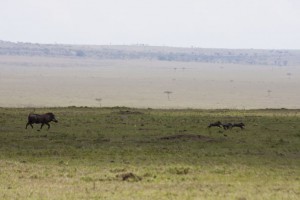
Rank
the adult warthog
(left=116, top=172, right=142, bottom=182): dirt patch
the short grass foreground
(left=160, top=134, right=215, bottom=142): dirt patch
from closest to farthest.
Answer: the short grass foreground → (left=116, top=172, right=142, bottom=182): dirt patch → (left=160, top=134, right=215, bottom=142): dirt patch → the adult warthog

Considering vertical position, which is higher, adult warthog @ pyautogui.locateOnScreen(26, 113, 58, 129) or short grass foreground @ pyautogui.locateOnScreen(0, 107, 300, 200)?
adult warthog @ pyautogui.locateOnScreen(26, 113, 58, 129)

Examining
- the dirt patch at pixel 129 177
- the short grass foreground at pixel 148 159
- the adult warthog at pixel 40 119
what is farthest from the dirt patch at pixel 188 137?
the dirt patch at pixel 129 177

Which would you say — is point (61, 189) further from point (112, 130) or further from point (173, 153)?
point (112, 130)

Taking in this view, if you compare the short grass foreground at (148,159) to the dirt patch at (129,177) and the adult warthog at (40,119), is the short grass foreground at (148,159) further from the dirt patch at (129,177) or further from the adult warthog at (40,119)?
the adult warthog at (40,119)

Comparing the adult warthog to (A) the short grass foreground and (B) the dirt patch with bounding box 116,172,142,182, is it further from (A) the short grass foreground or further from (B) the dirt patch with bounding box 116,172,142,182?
(B) the dirt patch with bounding box 116,172,142,182

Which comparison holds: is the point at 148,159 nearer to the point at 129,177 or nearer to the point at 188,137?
the point at 129,177

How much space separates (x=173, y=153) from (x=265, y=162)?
151 inches

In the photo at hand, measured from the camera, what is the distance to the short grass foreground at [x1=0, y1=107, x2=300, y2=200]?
17.8 meters

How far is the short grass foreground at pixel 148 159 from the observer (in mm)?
17828

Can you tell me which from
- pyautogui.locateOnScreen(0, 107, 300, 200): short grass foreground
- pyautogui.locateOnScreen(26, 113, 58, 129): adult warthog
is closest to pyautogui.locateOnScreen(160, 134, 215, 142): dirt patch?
pyautogui.locateOnScreen(0, 107, 300, 200): short grass foreground

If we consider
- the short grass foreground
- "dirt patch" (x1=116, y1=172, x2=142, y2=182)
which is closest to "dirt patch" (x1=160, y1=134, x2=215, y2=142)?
the short grass foreground

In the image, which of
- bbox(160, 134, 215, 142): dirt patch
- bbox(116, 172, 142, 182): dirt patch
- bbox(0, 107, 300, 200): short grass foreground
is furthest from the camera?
bbox(160, 134, 215, 142): dirt patch

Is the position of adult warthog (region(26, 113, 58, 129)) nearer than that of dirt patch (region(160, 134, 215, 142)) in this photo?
No

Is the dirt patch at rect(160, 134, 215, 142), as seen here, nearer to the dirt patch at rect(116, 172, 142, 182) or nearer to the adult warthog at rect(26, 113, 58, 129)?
the adult warthog at rect(26, 113, 58, 129)
